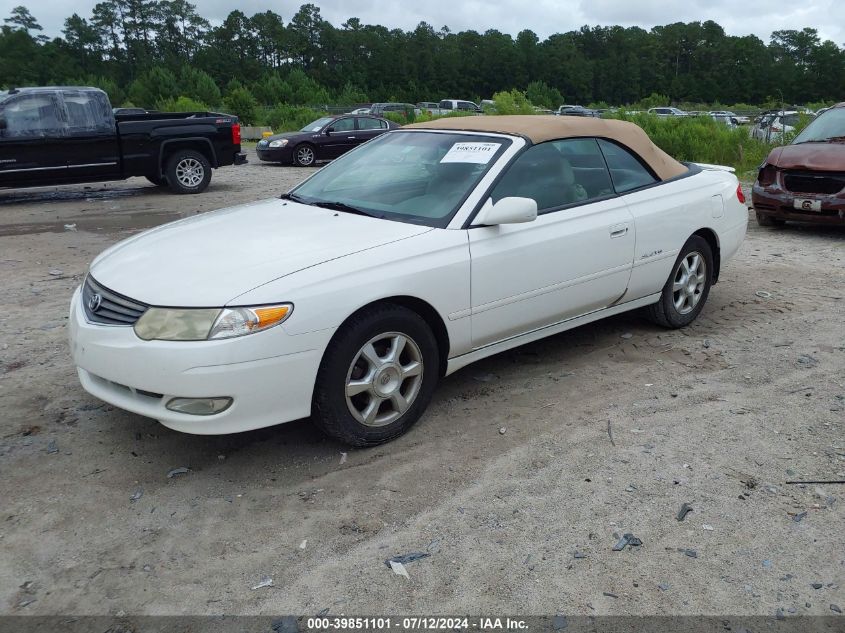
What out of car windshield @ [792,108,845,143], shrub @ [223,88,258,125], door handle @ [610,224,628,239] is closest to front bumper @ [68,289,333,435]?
door handle @ [610,224,628,239]

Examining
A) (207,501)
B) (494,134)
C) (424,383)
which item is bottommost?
(207,501)

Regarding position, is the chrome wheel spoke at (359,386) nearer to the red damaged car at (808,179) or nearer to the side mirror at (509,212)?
the side mirror at (509,212)

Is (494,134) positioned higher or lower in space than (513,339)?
higher

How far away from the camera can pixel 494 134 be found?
4754 mm

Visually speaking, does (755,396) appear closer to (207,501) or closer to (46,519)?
(207,501)

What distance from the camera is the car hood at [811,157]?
8953 mm

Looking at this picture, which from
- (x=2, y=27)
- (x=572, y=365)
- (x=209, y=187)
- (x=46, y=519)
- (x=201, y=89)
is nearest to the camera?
(x=46, y=519)

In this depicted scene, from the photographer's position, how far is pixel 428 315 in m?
4.09

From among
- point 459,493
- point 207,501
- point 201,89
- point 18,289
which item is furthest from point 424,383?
point 201,89

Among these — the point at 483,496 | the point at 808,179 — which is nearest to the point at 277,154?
the point at 808,179

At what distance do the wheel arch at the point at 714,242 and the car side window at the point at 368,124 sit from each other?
53.1ft

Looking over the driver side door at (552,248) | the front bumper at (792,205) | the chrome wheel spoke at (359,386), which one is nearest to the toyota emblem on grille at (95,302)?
the chrome wheel spoke at (359,386)

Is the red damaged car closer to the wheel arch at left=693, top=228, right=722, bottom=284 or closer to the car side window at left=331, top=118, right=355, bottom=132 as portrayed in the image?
the wheel arch at left=693, top=228, right=722, bottom=284

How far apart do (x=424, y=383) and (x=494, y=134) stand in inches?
64.8
